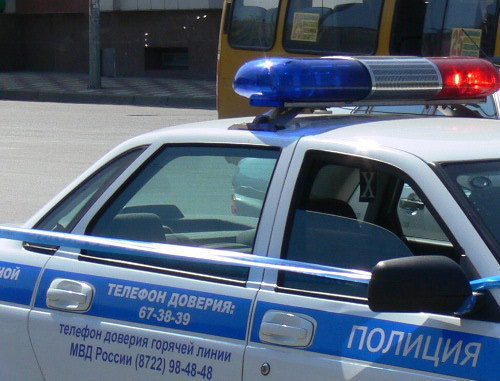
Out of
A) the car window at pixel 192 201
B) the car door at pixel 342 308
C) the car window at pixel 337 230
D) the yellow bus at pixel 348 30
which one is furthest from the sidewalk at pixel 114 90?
the car door at pixel 342 308

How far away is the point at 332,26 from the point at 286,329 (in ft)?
29.9

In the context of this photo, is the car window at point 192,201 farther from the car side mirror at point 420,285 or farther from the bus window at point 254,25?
the bus window at point 254,25

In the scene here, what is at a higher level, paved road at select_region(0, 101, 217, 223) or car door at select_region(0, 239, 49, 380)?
car door at select_region(0, 239, 49, 380)

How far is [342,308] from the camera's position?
2.83m

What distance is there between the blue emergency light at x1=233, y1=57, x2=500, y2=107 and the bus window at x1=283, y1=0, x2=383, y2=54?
7462 mm

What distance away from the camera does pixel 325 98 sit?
3.28 metres

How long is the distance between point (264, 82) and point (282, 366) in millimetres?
909

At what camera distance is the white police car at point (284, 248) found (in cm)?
266

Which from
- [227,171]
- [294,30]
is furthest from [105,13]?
[227,171]

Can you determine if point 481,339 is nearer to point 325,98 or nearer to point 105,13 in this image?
point 325,98

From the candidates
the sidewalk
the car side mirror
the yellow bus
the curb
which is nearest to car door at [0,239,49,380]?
the car side mirror

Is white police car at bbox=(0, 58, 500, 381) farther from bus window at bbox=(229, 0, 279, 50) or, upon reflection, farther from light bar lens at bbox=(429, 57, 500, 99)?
bus window at bbox=(229, 0, 279, 50)

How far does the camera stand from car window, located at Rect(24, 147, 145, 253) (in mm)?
3486

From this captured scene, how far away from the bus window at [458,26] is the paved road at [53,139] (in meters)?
4.27
